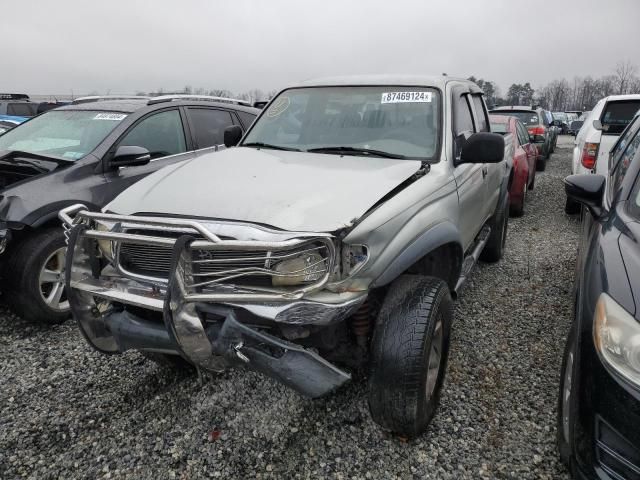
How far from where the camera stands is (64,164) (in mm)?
4016

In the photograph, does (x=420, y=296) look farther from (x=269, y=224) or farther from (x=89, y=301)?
(x=89, y=301)

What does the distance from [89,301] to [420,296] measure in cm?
174

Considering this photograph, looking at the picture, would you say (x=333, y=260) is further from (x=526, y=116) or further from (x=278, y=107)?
(x=526, y=116)

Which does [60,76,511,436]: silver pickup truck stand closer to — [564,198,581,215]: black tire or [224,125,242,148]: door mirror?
[224,125,242,148]: door mirror

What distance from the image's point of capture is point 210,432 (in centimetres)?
259

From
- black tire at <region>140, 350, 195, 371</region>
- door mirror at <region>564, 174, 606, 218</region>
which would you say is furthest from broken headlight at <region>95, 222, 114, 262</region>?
door mirror at <region>564, 174, 606, 218</region>

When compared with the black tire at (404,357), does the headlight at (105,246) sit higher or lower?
higher

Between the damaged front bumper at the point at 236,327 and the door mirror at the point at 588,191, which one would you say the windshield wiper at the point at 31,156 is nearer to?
the damaged front bumper at the point at 236,327

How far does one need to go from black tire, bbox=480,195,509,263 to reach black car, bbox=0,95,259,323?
321 cm

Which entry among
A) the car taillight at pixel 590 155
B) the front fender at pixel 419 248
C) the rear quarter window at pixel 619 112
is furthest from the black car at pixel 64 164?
the rear quarter window at pixel 619 112

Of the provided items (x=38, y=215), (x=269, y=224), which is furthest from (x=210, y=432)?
(x=38, y=215)

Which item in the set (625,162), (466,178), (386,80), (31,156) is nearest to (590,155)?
(625,162)

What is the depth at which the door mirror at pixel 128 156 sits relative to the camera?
4.03m

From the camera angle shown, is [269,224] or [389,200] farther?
[389,200]
